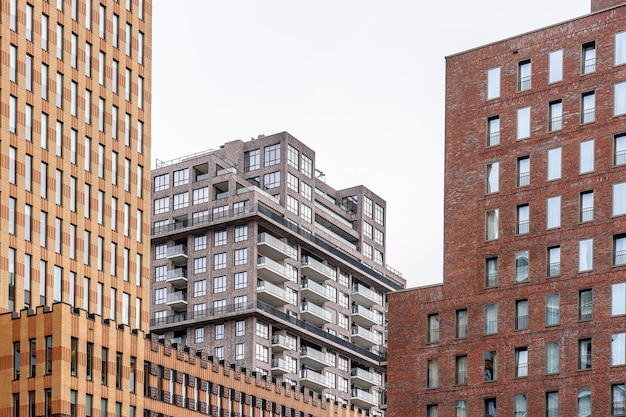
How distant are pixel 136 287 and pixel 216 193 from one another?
66.9 meters

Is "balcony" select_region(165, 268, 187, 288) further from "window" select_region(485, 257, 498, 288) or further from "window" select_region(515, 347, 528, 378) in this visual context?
"window" select_region(515, 347, 528, 378)

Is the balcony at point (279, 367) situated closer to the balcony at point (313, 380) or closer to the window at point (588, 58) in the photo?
the balcony at point (313, 380)

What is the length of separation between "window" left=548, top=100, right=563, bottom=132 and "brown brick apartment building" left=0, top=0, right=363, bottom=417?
3796cm

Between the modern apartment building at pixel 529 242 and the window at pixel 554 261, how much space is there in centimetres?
10

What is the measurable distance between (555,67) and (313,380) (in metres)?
93.9

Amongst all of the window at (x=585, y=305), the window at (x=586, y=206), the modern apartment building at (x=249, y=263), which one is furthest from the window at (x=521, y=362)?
the modern apartment building at (x=249, y=263)

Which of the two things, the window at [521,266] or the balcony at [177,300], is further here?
the balcony at [177,300]

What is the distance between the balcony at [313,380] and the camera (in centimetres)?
18751

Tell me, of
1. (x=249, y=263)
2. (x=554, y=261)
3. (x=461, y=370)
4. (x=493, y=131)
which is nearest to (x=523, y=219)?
(x=554, y=261)

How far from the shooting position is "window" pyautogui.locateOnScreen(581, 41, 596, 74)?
10238 cm

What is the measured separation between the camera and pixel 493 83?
107500 mm

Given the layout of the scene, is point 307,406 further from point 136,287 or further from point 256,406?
point 136,287

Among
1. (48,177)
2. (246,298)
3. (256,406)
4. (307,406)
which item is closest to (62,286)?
(48,177)

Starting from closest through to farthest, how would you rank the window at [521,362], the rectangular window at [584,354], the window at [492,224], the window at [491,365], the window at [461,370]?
1. the rectangular window at [584,354]
2. the window at [521,362]
3. the window at [491,365]
4. the window at [461,370]
5. the window at [492,224]
